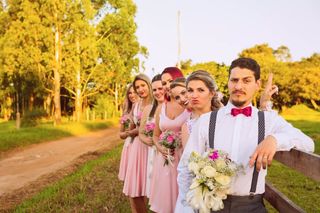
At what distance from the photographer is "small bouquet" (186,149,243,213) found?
251cm

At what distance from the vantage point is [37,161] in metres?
14.3

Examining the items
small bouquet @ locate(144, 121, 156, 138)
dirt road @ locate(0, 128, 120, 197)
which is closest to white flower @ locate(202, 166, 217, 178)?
small bouquet @ locate(144, 121, 156, 138)

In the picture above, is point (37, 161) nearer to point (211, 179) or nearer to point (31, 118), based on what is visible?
point (211, 179)

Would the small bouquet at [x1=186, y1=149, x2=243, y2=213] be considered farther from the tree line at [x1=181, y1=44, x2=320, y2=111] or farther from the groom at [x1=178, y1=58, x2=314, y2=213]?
the tree line at [x1=181, y1=44, x2=320, y2=111]

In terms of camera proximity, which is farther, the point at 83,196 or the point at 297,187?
the point at 297,187

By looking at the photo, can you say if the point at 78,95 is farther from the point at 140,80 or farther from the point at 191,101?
the point at 191,101

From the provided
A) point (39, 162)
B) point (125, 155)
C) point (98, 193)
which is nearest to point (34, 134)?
point (39, 162)

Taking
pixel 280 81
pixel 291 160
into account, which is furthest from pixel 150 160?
pixel 280 81

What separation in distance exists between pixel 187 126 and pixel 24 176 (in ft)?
28.5

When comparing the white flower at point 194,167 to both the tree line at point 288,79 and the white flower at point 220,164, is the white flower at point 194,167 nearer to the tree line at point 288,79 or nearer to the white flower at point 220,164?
the white flower at point 220,164

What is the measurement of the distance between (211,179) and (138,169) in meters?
3.94

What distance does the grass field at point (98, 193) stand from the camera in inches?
289

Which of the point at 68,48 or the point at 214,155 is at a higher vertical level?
the point at 68,48

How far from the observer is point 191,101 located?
156 inches
